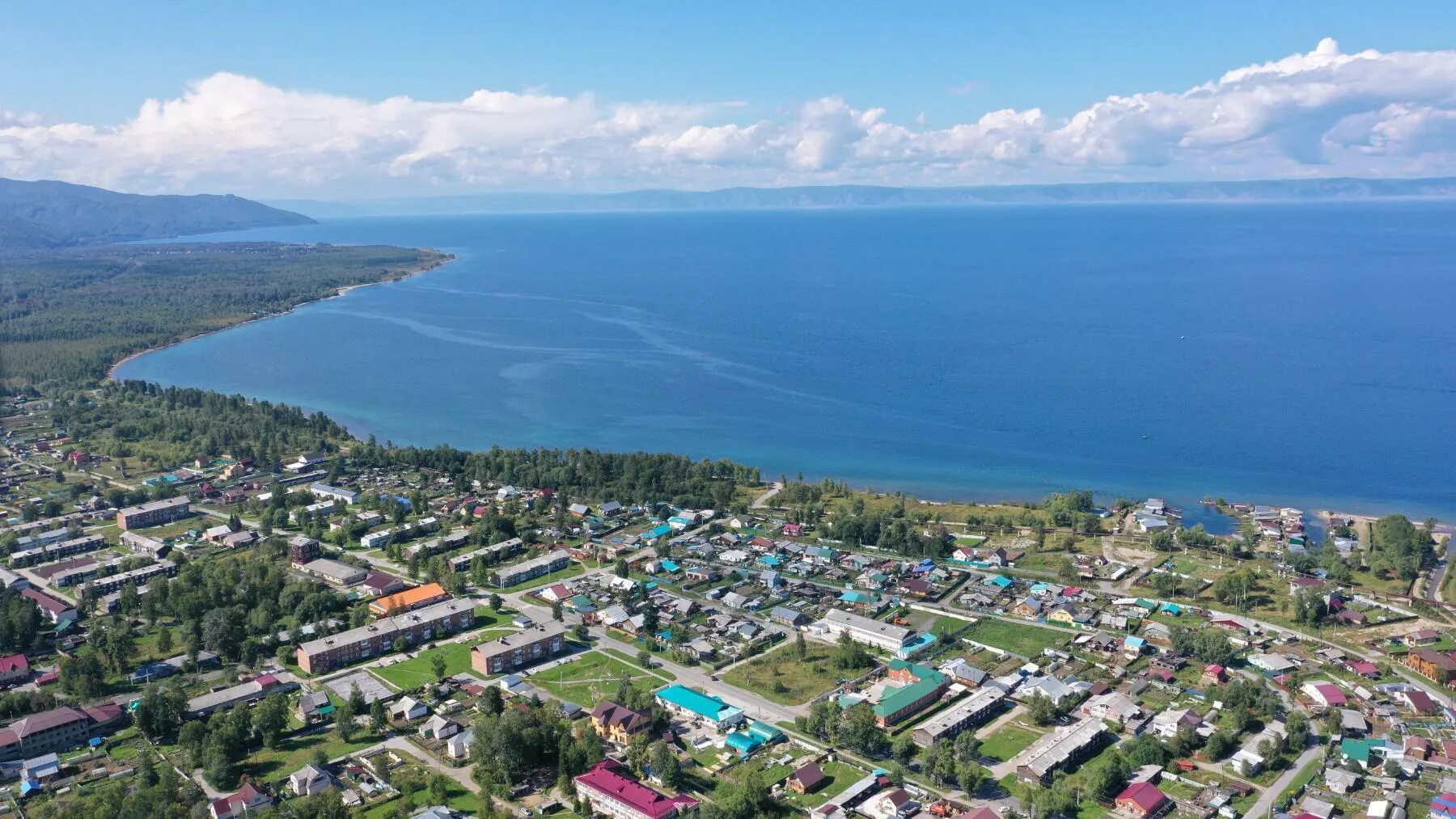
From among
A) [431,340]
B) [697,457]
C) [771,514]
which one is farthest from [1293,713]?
[431,340]

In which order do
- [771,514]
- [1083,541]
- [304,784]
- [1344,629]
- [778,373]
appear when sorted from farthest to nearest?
[778,373], [771,514], [1083,541], [1344,629], [304,784]

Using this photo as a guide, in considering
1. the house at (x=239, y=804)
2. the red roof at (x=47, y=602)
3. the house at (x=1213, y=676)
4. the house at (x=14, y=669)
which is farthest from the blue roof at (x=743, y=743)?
the red roof at (x=47, y=602)

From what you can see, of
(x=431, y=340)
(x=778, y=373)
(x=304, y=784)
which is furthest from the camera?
(x=431, y=340)

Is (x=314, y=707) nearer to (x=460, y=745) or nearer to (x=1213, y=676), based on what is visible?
(x=460, y=745)

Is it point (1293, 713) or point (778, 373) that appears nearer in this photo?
point (1293, 713)

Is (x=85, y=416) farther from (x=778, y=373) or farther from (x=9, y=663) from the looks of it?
(x=778, y=373)

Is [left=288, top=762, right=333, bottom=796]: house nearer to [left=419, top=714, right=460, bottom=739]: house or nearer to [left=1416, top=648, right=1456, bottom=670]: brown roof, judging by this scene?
[left=419, top=714, right=460, bottom=739]: house
